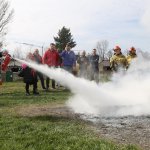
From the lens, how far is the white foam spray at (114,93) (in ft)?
41.8

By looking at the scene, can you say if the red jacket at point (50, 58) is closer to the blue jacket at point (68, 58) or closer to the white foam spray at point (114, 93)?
the blue jacket at point (68, 58)

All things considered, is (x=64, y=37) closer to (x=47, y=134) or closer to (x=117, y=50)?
(x=117, y=50)

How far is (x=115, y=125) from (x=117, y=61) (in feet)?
31.2

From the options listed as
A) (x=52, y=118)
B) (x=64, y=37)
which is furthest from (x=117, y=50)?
(x=64, y=37)

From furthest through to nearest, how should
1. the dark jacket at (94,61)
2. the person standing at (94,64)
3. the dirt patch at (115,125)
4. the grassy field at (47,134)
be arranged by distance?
1. the dark jacket at (94,61)
2. the person standing at (94,64)
3. the dirt patch at (115,125)
4. the grassy field at (47,134)

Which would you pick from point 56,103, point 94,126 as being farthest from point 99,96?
point 94,126

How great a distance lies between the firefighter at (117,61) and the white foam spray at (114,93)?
4439mm

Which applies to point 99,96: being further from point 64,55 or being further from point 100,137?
point 64,55

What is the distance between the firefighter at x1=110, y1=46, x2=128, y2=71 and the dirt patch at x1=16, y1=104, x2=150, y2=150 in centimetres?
629

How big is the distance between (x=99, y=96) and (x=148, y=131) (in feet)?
13.3

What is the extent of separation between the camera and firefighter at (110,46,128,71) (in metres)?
19.2

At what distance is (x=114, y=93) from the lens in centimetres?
1373

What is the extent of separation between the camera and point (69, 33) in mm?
75562

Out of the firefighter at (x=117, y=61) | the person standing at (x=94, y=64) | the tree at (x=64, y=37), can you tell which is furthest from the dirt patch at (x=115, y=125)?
the tree at (x=64, y=37)
